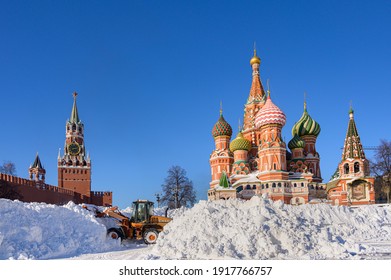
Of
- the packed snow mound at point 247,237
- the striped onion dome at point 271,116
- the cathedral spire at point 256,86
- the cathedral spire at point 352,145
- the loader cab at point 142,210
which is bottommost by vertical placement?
the packed snow mound at point 247,237

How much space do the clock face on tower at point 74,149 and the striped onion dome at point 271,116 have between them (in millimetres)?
30230

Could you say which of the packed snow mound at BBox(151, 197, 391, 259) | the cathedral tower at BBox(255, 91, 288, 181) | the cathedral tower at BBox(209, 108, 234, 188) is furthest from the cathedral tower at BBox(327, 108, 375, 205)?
the packed snow mound at BBox(151, 197, 391, 259)

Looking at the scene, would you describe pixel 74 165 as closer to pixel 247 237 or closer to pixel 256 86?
pixel 256 86

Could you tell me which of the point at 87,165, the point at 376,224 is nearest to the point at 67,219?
the point at 376,224

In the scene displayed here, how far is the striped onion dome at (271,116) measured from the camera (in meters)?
39.5

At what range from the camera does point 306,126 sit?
1713 inches

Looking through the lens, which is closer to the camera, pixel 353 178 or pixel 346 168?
pixel 353 178

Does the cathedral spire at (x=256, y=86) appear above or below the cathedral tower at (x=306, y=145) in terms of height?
above

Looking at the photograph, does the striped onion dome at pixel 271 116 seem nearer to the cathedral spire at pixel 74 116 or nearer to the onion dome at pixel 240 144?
the onion dome at pixel 240 144

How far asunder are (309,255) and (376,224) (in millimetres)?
11990

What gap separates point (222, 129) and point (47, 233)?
105 ft

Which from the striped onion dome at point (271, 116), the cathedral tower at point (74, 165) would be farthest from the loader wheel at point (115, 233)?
the cathedral tower at point (74, 165)

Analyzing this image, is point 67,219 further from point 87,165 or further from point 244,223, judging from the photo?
point 87,165

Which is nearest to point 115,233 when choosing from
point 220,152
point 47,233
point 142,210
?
point 142,210
